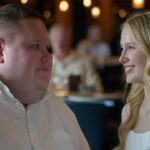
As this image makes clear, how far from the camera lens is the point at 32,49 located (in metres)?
1.83

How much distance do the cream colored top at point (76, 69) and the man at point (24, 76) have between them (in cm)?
282

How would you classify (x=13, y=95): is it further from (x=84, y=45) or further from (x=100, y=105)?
(x=84, y=45)

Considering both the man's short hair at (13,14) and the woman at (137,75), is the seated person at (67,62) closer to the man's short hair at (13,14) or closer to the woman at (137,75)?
the woman at (137,75)

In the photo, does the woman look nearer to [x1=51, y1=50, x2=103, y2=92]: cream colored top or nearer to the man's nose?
the man's nose

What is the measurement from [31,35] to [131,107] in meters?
0.73

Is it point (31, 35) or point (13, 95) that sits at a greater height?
point (31, 35)

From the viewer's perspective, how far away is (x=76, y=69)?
509 cm

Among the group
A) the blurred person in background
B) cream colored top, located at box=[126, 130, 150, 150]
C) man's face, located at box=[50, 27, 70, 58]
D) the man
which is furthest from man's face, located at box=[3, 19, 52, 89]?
the blurred person in background

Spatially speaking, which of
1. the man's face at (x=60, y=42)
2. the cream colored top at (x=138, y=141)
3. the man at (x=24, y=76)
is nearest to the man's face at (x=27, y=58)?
the man at (x=24, y=76)

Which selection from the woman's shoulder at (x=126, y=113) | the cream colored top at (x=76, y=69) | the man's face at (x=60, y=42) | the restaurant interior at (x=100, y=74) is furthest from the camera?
the man's face at (x=60, y=42)

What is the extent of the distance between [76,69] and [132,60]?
3.02 m

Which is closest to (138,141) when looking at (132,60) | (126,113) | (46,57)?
(126,113)

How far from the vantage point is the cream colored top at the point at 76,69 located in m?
4.89

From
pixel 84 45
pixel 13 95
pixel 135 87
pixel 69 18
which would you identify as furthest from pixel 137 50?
pixel 69 18
